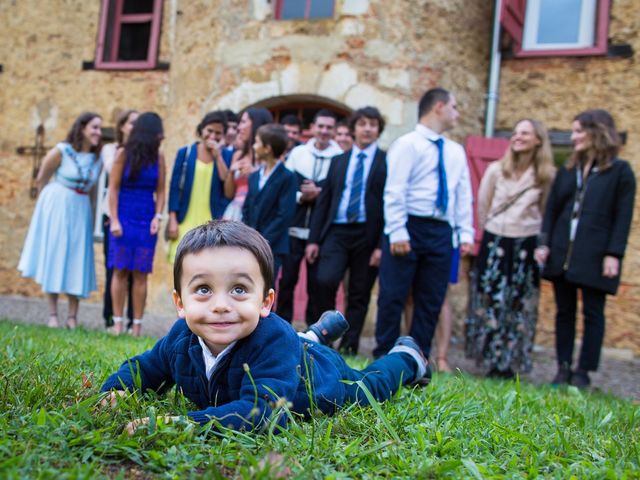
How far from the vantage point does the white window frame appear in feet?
28.9

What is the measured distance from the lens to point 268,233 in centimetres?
507

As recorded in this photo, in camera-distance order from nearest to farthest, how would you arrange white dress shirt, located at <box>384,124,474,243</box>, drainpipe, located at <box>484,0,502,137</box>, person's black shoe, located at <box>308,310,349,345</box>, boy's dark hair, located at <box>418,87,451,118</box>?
person's black shoe, located at <box>308,310,349,345</box> < white dress shirt, located at <box>384,124,474,243</box> < boy's dark hair, located at <box>418,87,451,118</box> < drainpipe, located at <box>484,0,502,137</box>

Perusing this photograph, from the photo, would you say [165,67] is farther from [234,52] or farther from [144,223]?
[144,223]

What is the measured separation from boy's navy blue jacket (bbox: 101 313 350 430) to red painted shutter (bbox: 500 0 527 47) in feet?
23.3

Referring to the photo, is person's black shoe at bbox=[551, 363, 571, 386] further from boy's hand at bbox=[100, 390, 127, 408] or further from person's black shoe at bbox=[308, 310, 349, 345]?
boy's hand at bbox=[100, 390, 127, 408]

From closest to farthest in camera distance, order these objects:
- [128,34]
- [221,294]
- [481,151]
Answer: [221,294] < [481,151] < [128,34]

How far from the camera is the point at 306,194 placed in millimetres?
5938

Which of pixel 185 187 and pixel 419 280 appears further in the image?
pixel 185 187

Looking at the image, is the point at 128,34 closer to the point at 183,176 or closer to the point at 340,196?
the point at 183,176

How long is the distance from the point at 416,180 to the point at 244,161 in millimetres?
1534

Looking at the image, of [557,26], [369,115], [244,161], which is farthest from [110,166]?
[557,26]

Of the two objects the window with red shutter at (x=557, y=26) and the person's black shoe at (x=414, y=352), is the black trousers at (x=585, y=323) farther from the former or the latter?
the window with red shutter at (x=557, y=26)

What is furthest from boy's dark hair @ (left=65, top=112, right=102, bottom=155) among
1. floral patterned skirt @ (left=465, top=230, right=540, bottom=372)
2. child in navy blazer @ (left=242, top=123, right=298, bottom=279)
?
floral patterned skirt @ (left=465, top=230, right=540, bottom=372)

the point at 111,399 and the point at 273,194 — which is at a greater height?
the point at 273,194
